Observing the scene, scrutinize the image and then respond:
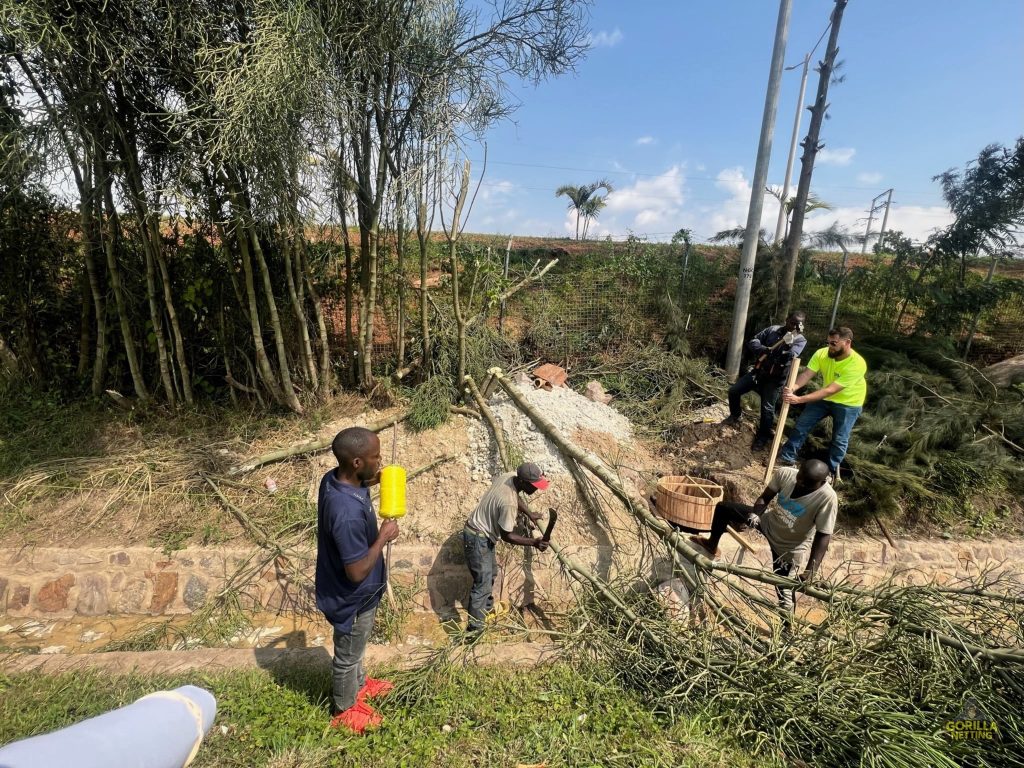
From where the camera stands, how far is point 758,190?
6410 millimetres

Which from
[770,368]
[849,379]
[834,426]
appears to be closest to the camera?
[849,379]

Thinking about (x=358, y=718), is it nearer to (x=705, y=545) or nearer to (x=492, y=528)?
(x=492, y=528)

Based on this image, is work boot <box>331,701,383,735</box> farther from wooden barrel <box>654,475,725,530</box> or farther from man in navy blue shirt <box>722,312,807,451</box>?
man in navy blue shirt <box>722,312,807,451</box>

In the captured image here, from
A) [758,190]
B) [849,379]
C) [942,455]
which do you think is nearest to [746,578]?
[849,379]

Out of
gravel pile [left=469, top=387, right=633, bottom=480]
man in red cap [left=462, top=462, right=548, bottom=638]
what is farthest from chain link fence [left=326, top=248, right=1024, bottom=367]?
man in red cap [left=462, top=462, right=548, bottom=638]

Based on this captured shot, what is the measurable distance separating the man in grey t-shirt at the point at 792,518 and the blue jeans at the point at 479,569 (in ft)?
6.11

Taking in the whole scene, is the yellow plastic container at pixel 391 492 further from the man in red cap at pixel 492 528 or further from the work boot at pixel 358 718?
the man in red cap at pixel 492 528

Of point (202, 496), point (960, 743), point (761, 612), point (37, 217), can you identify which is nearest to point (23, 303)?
point (37, 217)

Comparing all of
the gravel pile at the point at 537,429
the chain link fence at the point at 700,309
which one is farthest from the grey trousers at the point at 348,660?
the chain link fence at the point at 700,309

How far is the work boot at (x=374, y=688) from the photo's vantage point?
2830 mm

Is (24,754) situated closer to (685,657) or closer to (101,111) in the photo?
(685,657)

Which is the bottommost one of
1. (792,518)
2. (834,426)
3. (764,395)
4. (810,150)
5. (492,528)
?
(492,528)

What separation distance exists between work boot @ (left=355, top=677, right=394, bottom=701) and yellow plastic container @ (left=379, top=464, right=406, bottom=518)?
3.51ft

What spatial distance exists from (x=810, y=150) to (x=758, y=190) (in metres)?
3.32
